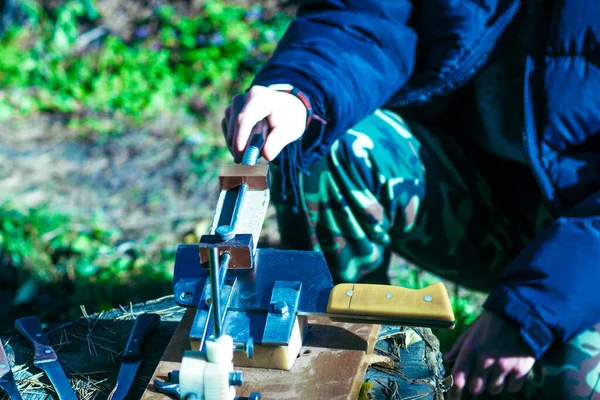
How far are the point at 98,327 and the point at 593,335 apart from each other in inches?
44.3

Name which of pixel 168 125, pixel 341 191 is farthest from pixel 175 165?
pixel 341 191

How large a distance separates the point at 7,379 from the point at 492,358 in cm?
98

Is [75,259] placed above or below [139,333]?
below

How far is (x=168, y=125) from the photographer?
11.5 ft

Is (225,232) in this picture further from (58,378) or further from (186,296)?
(58,378)

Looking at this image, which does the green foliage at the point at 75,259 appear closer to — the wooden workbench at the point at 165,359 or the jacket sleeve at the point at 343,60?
the wooden workbench at the point at 165,359

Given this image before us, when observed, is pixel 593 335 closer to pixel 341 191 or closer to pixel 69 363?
pixel 341 191

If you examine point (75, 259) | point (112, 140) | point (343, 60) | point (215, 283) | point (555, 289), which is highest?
point (343, 60)

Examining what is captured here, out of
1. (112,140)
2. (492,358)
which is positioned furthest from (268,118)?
(112,140)

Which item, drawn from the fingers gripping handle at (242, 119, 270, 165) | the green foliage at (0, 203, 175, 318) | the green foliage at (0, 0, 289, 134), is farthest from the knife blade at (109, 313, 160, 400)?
the green foliage at (0, 0, 289, 134)

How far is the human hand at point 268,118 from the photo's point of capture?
147 cm

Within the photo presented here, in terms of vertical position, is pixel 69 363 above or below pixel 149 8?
below

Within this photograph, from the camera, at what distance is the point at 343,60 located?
1707 mm

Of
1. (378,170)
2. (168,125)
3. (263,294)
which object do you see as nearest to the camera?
(263,294)
